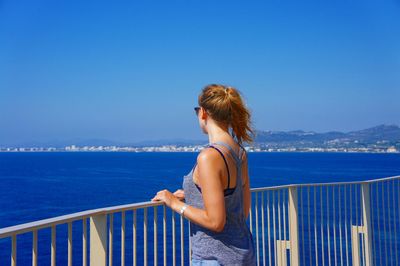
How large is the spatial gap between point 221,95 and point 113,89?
11145 cm

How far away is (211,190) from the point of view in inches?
67.2

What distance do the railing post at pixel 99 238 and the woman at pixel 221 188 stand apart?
386 mm

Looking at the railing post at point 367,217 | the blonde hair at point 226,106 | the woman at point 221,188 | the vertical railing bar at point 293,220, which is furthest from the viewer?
the railing post at point 367,217

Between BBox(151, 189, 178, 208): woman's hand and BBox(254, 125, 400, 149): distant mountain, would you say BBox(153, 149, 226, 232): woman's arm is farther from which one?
BBox(254, 125, 400, 149): distant mountain

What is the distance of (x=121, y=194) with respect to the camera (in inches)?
1575

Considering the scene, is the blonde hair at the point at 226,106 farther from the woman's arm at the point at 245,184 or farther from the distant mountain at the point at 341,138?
the distant mountain at the point at 341,138

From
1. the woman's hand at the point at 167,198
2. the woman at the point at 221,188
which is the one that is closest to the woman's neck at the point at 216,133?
the woman at the point at 221,188

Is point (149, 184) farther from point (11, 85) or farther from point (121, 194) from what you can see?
point (11, 85)

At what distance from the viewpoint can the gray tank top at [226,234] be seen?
6.04ft

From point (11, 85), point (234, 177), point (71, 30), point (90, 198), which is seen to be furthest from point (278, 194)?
point (11, 85)

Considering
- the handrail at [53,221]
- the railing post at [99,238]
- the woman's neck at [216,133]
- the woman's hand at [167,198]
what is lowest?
the railing post at [99,238]

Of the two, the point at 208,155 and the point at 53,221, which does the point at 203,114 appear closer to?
the point at 208,155

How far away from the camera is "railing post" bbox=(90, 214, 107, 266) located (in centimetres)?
211

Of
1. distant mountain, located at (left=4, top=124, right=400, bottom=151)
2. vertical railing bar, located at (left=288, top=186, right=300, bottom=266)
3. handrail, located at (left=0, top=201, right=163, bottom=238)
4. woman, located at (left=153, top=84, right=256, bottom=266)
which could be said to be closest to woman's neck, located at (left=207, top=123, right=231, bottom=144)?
woman, located at (left=153, top=84, right=256, bottom=266)
